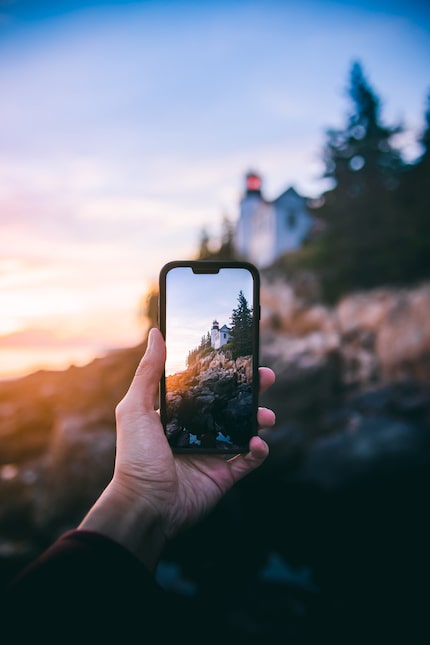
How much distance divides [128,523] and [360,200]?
87.8ft

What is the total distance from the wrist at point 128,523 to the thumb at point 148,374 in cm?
50

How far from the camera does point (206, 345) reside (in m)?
3.04

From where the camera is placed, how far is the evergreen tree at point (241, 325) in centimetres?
302

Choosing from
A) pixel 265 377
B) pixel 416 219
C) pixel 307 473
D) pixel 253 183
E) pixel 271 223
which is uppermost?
pixel 253 183

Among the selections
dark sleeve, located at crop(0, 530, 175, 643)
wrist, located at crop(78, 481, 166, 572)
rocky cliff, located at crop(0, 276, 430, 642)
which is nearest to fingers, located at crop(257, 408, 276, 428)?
rocky cliff, located at crop(0, 276, 430, 642)

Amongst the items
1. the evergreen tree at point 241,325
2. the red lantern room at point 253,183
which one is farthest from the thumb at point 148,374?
the red lantern room at point 253,183

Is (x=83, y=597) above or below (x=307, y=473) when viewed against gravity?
above

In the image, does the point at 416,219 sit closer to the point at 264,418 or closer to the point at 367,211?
the point at 367,211

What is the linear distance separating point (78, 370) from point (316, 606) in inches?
670

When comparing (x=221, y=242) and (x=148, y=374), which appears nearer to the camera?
(x=148, y=374)

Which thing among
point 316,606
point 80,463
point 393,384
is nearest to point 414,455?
point 393,384

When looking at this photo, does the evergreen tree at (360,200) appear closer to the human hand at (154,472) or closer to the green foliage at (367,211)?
the green foliage at (367,211)

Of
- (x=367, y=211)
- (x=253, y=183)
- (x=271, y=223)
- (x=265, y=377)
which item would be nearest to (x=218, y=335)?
(x=265, y=377)

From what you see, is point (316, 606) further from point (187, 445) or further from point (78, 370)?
point (78, 370)
